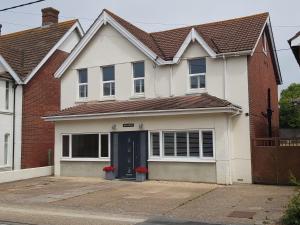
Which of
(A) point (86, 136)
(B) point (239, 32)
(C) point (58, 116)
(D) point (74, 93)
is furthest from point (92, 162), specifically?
(B) point (239, 32)

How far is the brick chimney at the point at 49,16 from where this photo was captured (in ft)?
100

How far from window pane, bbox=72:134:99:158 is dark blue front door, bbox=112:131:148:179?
111 centimetres

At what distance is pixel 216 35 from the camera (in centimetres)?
2130

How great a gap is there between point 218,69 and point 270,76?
5.86 m

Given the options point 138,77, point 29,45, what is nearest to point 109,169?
point 138,77

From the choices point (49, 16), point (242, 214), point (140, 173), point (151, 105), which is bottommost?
point (242, 214)

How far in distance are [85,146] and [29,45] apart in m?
9.88

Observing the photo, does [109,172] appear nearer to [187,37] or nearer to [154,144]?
[154,144]

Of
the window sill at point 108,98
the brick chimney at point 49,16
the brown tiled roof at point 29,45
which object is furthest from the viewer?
the brick chimney at point 49,16

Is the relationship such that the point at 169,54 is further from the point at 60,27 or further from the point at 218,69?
the point at 60,27

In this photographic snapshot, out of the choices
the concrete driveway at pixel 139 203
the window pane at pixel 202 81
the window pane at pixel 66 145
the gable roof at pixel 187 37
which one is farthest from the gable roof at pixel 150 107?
the concrete driveway at pixel 139 203

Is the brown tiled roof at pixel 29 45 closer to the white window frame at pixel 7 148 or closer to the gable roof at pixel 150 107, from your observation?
the white window frame at pixel 7 148

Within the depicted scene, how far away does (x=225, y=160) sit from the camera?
708 inches

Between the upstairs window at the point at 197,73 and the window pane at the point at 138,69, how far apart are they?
2.61 meters
